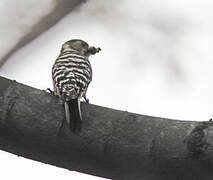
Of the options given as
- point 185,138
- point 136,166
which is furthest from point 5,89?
point 185,138

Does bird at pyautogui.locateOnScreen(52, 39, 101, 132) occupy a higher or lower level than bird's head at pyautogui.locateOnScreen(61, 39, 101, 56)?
lower

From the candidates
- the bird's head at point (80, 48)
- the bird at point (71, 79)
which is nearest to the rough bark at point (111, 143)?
the bird at point (71, 79)

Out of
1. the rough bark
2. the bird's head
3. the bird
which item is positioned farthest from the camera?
the bird's head

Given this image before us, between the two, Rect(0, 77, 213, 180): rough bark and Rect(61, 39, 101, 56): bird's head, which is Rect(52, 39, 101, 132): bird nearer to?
Rect(0, 77, 213, 180): rough bark

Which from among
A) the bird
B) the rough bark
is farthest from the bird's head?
the rough bark

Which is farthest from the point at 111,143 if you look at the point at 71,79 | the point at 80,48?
the point at 80,48

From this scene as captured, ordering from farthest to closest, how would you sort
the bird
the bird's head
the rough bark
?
the bird's head < the bird < the rough bark

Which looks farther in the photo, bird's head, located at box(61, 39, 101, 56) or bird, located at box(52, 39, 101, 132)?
bird's head, located at box(61, 39, 101, 56)
